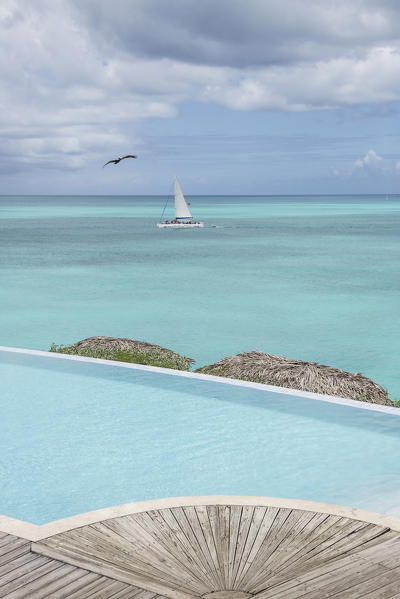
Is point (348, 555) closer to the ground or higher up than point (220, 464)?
higher up

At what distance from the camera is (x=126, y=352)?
1182 centimetres

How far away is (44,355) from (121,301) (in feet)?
45.6

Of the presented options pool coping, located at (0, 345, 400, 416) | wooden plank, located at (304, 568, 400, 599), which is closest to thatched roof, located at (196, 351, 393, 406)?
pool coping, located at (0, 345, 400, 416)

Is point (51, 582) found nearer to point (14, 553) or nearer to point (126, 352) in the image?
point (14, 553)

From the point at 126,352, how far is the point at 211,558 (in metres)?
8.25

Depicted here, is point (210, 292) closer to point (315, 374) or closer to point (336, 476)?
point (315, 374)

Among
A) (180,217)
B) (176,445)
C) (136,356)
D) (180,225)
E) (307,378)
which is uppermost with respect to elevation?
(180,217)

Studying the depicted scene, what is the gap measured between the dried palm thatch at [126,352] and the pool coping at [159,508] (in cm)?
706

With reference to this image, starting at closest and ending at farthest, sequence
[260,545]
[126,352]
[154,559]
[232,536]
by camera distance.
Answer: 1. [154,559]
2. [260,545]
3. [232,536]
4. [126,352]

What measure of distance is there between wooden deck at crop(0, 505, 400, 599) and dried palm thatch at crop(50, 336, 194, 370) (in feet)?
24.2

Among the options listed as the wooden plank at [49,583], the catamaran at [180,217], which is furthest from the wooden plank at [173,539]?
the catamaran at [180,217]

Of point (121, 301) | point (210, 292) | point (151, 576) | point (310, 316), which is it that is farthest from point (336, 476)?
point (210, 292)

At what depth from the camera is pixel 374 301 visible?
2456 centimetres

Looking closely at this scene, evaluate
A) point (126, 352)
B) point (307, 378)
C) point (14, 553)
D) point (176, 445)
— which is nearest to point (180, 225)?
point (126, 352)
